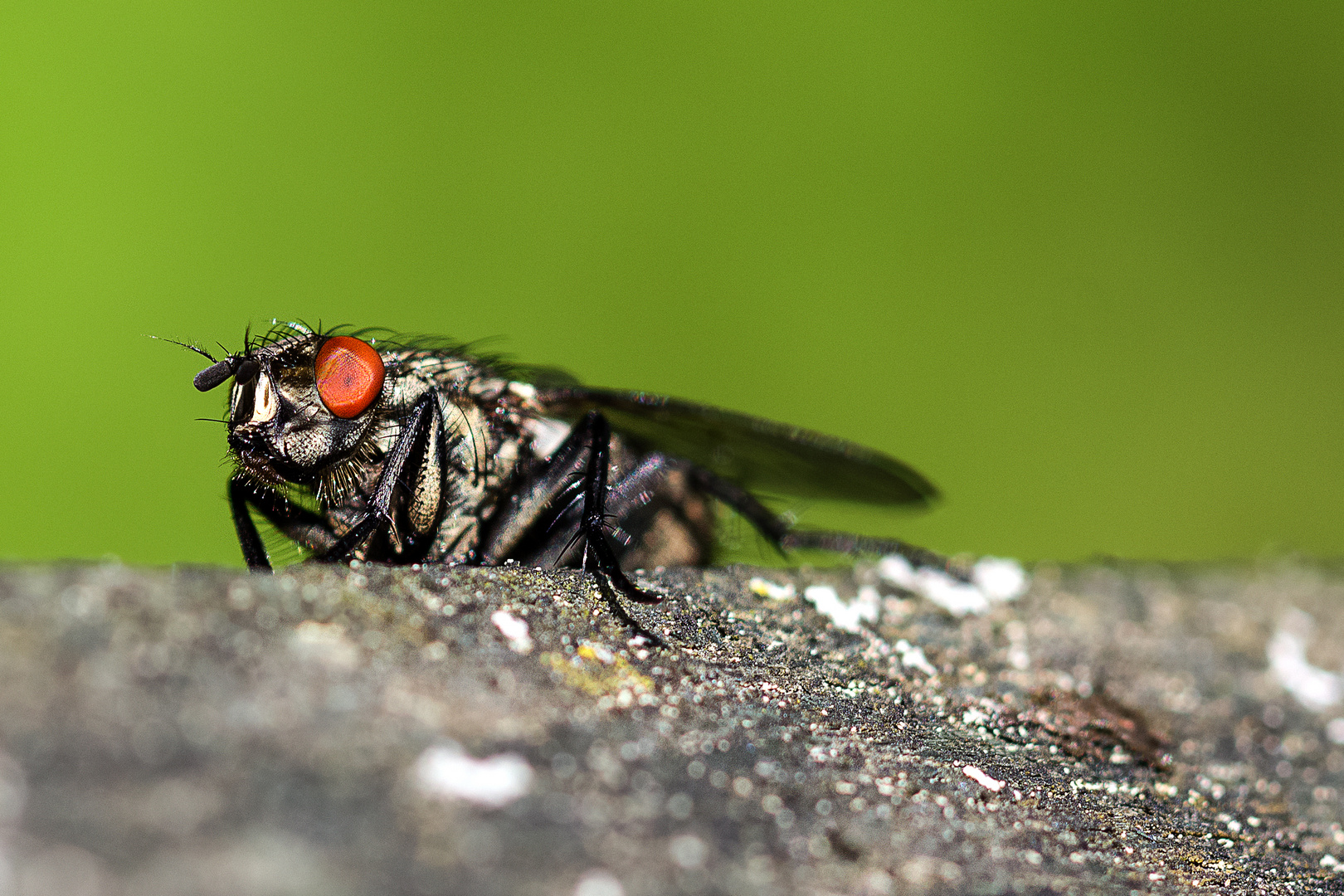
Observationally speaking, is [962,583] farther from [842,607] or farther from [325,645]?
[325,645]

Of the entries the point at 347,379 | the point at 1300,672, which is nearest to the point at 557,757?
the point at 347,379

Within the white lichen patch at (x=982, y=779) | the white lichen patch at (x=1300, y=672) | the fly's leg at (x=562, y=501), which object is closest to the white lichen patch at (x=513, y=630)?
the fly's leg at (x=562, y=501)

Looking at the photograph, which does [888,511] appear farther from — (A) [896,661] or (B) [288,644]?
(B) [288,644]

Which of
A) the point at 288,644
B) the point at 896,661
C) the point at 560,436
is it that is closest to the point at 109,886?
the point at 288,644

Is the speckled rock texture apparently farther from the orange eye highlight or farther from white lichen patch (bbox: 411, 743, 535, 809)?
the orange eye highlight

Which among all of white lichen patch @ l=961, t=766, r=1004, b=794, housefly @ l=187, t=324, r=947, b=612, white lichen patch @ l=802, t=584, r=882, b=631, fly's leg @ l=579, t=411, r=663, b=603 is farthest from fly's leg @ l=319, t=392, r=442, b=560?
white lichen patch @ l=961, t=766, r=1004, b=794

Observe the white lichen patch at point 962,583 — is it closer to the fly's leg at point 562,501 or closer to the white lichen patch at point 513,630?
the fly's leg at point 562,501

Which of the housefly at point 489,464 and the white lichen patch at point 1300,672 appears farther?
the white lichen patch at point 1300,672
